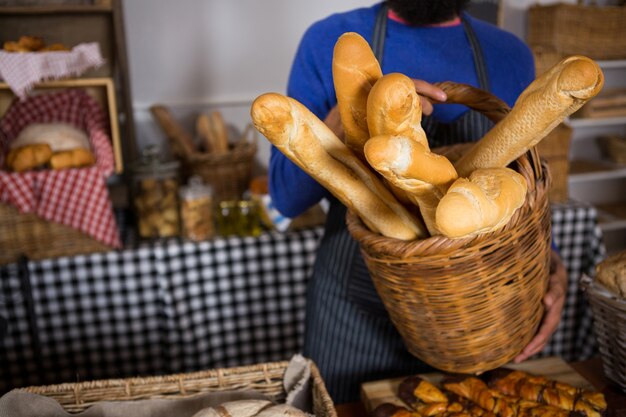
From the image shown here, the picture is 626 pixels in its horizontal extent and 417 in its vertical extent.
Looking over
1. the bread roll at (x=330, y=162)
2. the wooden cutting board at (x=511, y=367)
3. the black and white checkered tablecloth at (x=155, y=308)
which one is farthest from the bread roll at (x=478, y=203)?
the black and white checkered tablecloth at (x=155, y=308)

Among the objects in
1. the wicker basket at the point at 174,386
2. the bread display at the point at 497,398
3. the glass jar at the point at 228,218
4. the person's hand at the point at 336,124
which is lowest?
the glass jar at the point at 228,218

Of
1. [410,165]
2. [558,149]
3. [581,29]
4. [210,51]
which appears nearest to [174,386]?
[410,165]

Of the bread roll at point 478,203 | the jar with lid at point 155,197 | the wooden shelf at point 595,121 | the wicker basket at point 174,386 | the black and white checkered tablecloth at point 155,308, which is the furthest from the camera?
the wooden shelf at point 595,121

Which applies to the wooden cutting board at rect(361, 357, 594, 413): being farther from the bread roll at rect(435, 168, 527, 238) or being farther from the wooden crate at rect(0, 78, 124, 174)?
the wooden crate at rect(0, 78, 124, 174)

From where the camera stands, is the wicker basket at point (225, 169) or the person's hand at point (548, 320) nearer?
the person's hand at point (548, 320)

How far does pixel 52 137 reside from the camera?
5.74 feet

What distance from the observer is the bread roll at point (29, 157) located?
166cm

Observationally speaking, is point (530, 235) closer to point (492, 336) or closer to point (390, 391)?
point (492, 336)

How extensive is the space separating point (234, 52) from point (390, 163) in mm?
2469

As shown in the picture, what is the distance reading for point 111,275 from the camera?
71.9 inches

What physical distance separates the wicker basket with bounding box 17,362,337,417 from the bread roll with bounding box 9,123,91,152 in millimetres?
1138

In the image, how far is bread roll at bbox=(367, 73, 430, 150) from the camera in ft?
1.54

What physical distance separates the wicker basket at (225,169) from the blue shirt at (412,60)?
1.20 m

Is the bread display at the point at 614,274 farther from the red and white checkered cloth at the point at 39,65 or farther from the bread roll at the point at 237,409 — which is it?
the red and white checkered cloth at the point at 39,65
